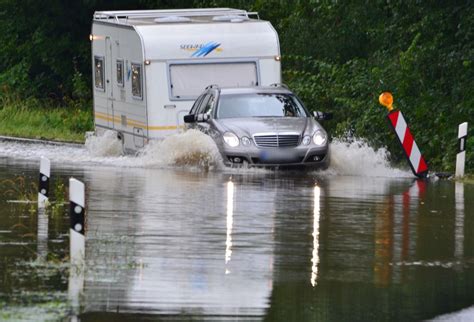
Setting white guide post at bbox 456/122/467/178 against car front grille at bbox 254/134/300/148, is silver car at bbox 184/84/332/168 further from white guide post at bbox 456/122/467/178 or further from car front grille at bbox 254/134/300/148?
white guide post at bbox 456/122/467/178

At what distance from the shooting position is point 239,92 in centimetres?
2647

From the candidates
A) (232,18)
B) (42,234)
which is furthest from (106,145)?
(42,234)

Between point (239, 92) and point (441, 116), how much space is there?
12.5 feet

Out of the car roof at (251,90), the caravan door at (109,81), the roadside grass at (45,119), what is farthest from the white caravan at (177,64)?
the roadside grass at (45,119)

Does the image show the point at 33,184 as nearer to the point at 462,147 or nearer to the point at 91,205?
the point at 91,205

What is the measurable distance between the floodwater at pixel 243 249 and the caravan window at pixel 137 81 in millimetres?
5380

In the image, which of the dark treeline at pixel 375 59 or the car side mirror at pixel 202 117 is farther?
the dark treeline at pixel 375 59

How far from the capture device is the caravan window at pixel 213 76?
28766 millimetres

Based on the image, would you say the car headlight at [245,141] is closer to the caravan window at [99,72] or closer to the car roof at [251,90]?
the car roof at [251,90]

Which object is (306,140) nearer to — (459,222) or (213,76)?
(213,76)

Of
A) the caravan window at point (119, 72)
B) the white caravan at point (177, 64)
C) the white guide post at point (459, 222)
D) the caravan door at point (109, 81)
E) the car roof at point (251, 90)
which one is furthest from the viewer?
the caravan door at point (109, 81)

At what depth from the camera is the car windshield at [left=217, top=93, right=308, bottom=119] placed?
26.0 metres

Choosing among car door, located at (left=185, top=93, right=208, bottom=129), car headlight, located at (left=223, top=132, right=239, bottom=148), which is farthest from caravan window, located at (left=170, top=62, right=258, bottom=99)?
car headlight, located at (left=223, top=132, right=239, bottom=148)

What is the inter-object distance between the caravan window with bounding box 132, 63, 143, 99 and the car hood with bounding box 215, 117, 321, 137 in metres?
3.60
